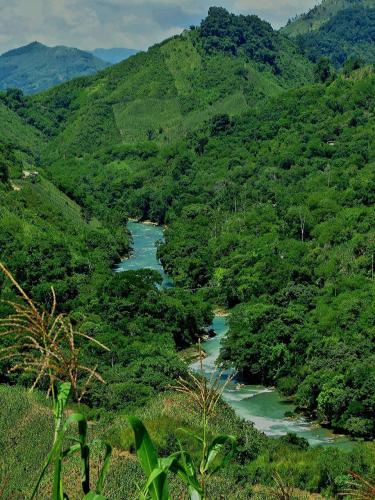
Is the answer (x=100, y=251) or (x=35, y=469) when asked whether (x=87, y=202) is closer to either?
(x=100, y=251)

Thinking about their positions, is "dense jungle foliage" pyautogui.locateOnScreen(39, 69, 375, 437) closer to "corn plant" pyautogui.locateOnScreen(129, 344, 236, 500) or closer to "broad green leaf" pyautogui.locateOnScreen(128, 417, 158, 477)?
"corn plant" pyautogui.locateOnScreen(129, 344, 236, 500)

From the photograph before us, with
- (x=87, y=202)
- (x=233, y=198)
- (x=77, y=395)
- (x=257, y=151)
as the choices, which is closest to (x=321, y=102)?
(x=257, y=151)

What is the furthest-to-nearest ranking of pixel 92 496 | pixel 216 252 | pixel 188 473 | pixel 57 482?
pixel 216 252 → pixel 188 473 → pixel 57 482 → pixel 92 496

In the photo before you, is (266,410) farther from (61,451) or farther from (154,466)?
(61,451)

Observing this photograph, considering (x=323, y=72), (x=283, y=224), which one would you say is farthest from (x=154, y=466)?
(x=323, y=72)

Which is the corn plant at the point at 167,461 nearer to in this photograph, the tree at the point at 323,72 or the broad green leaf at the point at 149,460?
the broad green leaf at the point at 149,460

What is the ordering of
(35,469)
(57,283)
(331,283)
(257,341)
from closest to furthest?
(35,469), (257,341), (331,283), (57,283)
